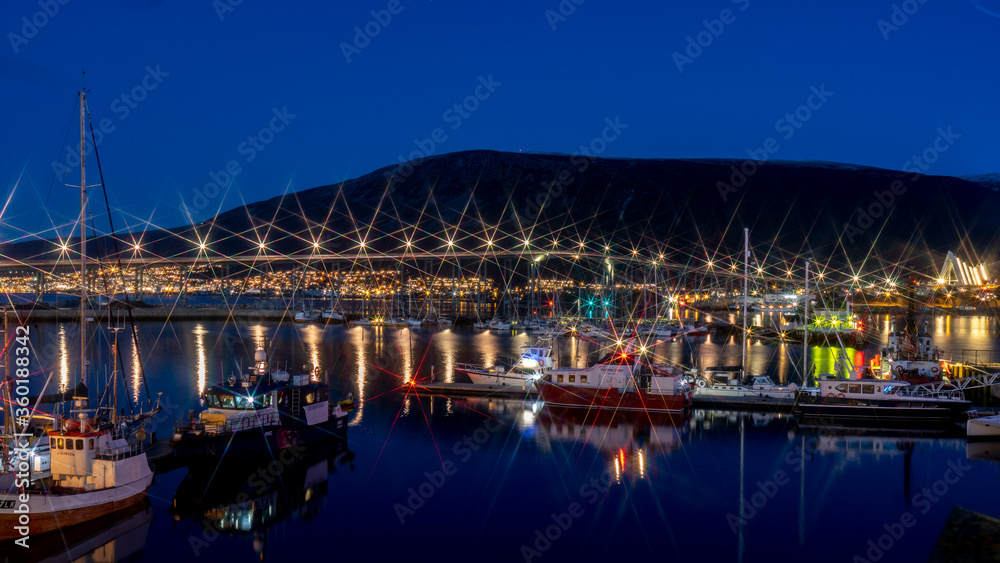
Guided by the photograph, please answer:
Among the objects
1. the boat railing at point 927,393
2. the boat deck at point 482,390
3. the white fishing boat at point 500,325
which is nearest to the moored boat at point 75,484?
the boat deck at point 482,390

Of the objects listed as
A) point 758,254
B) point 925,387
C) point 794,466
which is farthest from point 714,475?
point 758,254

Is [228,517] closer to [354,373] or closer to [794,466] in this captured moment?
[794,466]

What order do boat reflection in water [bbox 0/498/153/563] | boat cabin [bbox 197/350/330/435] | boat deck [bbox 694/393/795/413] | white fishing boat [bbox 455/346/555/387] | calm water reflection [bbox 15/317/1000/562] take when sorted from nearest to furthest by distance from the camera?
boat reflection in water [bbox 0/498/153/563]
calm water reflection [bbox 15/317/1000/562]
boat cabin [bbox 197/350/330/435]
boat deck [bbox 694/393/795/413]
white fishing boat [bbox 455/346/555/387]

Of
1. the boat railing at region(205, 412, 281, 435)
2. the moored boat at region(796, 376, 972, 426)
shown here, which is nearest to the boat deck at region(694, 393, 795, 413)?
the moored boat at region(796, 376, 972, 426)

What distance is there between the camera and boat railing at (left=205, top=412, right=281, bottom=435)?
62.6 feet

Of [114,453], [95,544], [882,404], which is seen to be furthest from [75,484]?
[882,404]

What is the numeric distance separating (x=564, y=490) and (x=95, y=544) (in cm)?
1053

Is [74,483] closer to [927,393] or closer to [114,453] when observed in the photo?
[114,453]

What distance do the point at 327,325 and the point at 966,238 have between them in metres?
177

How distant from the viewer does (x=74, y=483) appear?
576 inches

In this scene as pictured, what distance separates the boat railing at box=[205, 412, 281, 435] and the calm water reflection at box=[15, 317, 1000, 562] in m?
0.99

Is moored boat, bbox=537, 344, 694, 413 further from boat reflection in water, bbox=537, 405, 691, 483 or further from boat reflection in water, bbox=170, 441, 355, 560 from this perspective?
boat reflection in water, bbox=170, 441, 355, 560

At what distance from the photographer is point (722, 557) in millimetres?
14430

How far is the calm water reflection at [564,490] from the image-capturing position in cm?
1509
